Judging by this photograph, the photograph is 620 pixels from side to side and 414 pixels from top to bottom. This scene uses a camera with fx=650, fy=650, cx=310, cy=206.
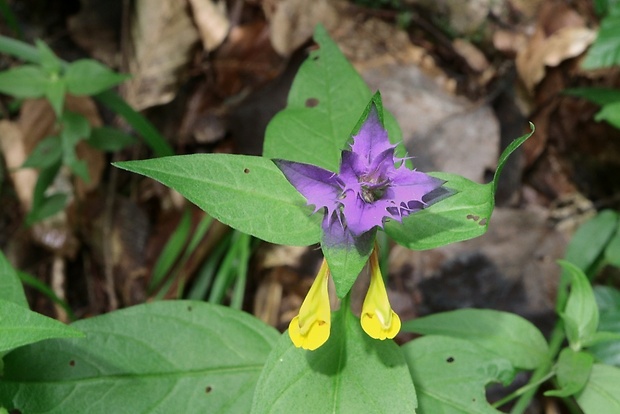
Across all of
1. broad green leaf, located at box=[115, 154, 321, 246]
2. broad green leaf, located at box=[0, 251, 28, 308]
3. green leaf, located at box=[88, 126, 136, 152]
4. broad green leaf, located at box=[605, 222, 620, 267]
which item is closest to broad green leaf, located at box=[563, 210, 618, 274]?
broad green leaf, located at box=[605, 222, 620, 267]

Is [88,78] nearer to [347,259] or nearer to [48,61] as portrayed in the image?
[48,61]

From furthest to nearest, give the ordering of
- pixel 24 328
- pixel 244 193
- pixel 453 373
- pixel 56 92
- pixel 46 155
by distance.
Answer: pixel 46 155 → pixel 56 92 → pixel 453 373 → pixel 244 193 → pixel 24 328

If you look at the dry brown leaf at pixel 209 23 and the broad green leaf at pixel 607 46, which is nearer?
the broad green leaf at pixel 607 46

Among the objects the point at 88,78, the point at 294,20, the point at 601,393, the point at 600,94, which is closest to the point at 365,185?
the point at 601,393

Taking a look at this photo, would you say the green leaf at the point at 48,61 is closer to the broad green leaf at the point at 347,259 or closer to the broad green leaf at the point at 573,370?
the broad green leaf at the point at 347,259

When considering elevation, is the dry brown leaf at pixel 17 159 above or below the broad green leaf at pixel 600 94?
below

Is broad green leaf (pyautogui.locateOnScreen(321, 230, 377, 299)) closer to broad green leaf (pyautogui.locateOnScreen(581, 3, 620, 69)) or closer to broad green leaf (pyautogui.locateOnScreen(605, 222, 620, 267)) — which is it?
broad green leaf (pyautogui.locateOnScreen(605, 222, 620, 267))

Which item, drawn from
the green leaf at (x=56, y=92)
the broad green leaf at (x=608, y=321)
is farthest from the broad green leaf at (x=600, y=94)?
the green leaf at (x=56, y=92)

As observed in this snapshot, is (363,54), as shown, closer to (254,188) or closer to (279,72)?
(279,72)
